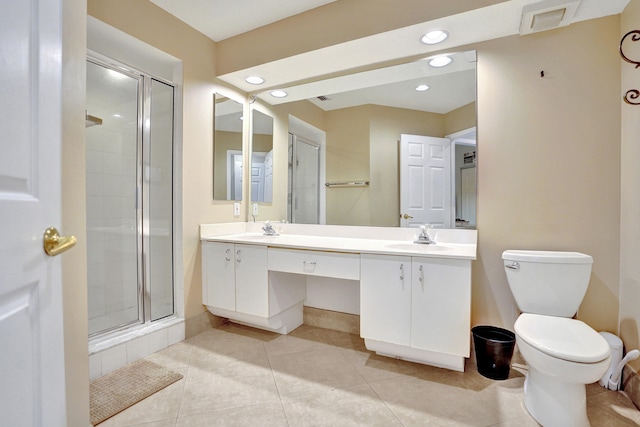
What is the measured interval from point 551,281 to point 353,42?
1.96 metres

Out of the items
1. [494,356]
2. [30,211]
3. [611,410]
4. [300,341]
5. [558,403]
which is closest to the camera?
[30,211]

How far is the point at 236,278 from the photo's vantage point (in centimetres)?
228

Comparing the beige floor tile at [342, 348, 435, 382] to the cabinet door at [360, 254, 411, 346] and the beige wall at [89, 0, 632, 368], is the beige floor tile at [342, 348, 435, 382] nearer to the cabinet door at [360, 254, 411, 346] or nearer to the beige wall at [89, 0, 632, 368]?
the cabinet door at [360, 254, 411, 346]

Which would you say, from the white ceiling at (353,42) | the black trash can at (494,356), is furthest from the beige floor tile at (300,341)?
the white ceiling at (353,42)

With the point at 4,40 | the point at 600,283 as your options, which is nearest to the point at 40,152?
the point at 4,40

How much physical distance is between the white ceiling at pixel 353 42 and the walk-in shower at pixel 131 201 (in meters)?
0.66

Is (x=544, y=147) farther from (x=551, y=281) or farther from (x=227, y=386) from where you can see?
(x=227, y=386)

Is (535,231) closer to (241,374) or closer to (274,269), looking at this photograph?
(274,269)

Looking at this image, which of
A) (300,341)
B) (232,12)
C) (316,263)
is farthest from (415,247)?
(232,12)

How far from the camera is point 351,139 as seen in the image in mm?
2498

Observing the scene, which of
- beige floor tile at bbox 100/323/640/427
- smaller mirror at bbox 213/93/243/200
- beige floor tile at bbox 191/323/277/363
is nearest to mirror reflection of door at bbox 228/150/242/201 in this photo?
smaller mirror at bbox 213/93/243/200

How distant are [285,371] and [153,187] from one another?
1745mm

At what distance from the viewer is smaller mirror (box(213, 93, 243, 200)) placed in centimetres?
262

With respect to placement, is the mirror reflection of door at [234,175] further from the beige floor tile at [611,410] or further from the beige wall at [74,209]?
the beige floor tile at [611,410]
